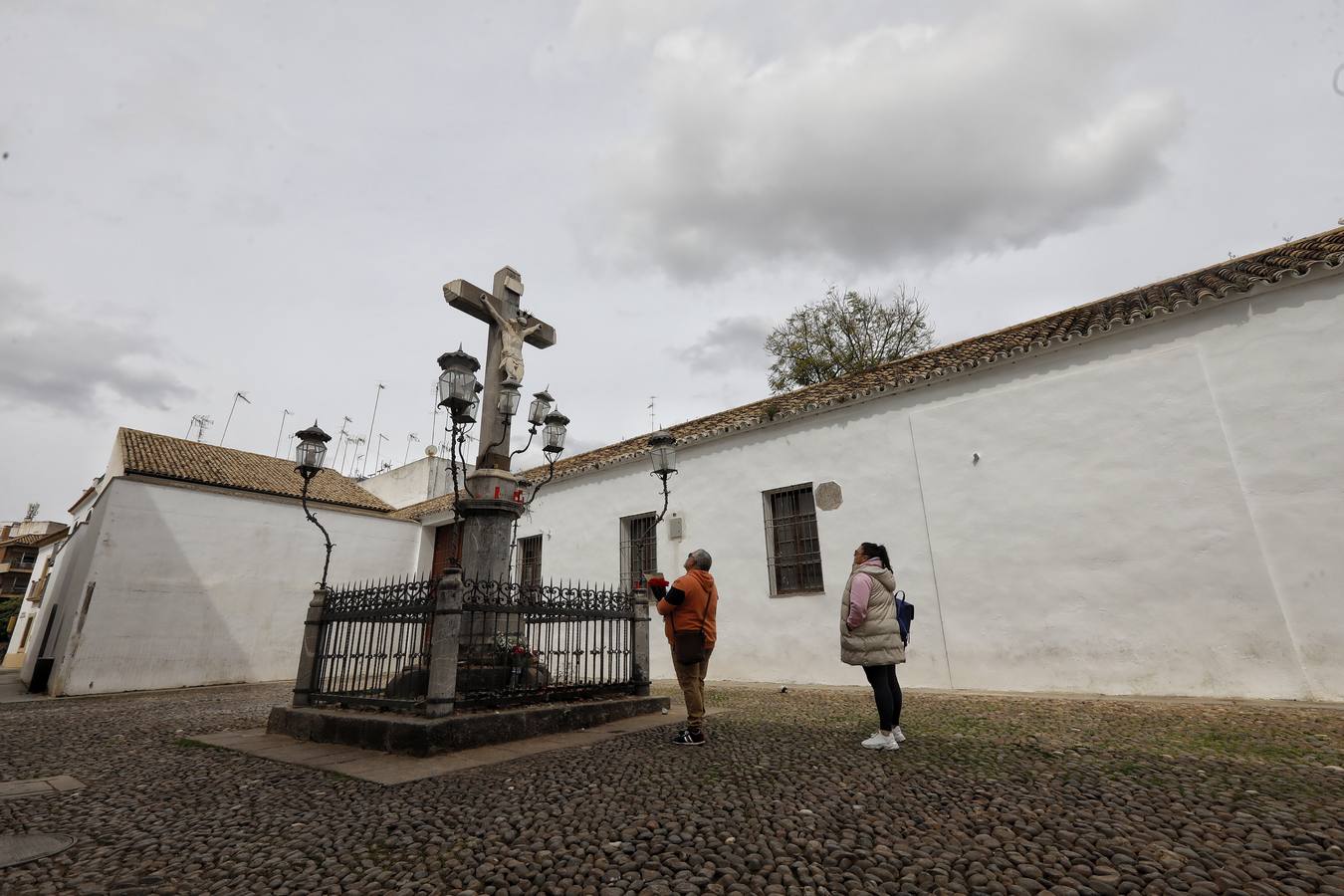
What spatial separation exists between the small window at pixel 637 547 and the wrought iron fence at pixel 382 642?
280 inches

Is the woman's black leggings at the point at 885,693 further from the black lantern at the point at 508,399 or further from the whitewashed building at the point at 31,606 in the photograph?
the whitewashed building at the point at 31,606

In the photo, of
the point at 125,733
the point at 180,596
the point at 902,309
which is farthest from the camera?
the point at 902,309

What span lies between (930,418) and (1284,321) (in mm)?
4297

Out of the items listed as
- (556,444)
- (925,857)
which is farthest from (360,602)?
(925,857)

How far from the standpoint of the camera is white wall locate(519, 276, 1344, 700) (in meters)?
6.96

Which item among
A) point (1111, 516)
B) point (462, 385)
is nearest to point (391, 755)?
point (462, 385)

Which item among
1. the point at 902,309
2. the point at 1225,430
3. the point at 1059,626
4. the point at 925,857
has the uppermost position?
the point at 902,309

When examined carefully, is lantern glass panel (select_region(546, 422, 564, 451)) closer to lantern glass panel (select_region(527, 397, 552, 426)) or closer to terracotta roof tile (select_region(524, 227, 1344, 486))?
lantern glass panel (select_region(527, 397, 552, 426))

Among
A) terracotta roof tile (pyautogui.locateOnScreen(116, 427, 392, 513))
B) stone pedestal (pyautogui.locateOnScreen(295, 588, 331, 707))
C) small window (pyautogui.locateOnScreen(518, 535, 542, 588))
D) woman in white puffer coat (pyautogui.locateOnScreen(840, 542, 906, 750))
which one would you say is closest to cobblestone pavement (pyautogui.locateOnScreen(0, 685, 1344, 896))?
woman in white puffer coat (pyautogui.locateOnScreen(840, 542, 906, 750))

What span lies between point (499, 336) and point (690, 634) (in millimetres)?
4727

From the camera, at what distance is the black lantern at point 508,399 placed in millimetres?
7133

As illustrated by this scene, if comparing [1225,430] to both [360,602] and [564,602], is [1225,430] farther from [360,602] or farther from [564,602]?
[360,602]

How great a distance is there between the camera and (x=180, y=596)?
43.7 ft

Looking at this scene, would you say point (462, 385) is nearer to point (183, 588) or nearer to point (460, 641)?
point (460, 641)
